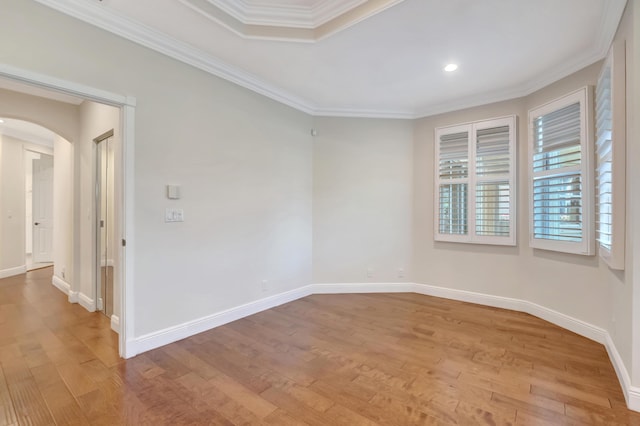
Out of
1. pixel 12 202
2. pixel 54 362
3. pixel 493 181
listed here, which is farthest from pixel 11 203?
pixel 493 181

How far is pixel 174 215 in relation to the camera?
9.26ft

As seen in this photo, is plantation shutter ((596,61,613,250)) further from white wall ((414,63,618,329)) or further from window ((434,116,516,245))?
window ((434,116,516,245))

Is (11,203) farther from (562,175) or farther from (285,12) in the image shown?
(562,175)

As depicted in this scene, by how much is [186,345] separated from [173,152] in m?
1.82

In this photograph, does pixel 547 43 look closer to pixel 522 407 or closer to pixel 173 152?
pixel 522 407

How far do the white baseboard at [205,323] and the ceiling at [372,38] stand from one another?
2.58 meters

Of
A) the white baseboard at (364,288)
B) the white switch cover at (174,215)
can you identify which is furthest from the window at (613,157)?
the white switch cover at (174,215)

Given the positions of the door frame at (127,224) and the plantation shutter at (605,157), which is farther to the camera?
the door frame at (127,224)

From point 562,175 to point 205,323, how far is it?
13.4 feet

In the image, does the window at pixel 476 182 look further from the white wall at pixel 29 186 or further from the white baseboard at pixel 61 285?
the white wall at pixel 29 186

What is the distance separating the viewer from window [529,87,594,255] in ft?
9.62

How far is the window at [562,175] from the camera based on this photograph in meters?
2.93

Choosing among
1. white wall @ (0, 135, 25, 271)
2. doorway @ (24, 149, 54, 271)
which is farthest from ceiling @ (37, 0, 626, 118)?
doorway @ (24, 149, 54, 271)

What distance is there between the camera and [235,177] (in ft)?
11.1
